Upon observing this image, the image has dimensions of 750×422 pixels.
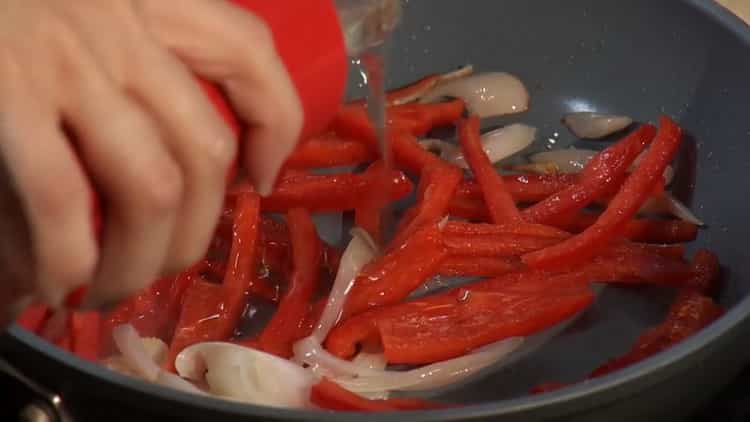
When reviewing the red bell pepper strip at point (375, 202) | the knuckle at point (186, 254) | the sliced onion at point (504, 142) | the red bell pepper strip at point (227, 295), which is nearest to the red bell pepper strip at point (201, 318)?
the red bell pepper strip at point (227, 295)

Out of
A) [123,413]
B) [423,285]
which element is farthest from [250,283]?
[123,413]

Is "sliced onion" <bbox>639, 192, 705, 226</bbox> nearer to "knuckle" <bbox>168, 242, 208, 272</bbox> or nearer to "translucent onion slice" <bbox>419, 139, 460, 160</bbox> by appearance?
"translucent onion slice" <bbox>419, 139, 460, 160</bbox>

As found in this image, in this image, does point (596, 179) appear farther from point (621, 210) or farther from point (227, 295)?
point (227, 295)

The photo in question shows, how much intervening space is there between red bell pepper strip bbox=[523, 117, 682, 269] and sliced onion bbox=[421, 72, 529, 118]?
232 millimetres

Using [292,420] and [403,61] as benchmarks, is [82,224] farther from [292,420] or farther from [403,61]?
[403,61]

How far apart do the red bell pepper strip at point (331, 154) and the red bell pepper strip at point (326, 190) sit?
44mm

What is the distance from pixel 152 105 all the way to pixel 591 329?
2.67ft

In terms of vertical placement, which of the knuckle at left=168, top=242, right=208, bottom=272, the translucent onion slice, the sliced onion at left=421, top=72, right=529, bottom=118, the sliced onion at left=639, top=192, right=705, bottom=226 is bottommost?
the sliced onion at left=639, top=192, right=705, bottom=226

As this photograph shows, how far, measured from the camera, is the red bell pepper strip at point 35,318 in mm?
852

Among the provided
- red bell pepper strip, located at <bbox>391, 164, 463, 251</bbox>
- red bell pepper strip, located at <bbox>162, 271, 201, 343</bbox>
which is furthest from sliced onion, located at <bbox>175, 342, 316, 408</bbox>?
red bell pepper strip, located at <bbox>391, 164, 463, 251</bbox>

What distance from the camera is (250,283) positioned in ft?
3.80

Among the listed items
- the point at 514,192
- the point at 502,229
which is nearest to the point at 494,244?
the point at 502,229

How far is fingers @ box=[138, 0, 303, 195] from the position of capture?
499mm

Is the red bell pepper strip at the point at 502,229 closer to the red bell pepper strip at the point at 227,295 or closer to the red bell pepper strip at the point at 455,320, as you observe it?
the red bell pepper strip at the point at 455,320
